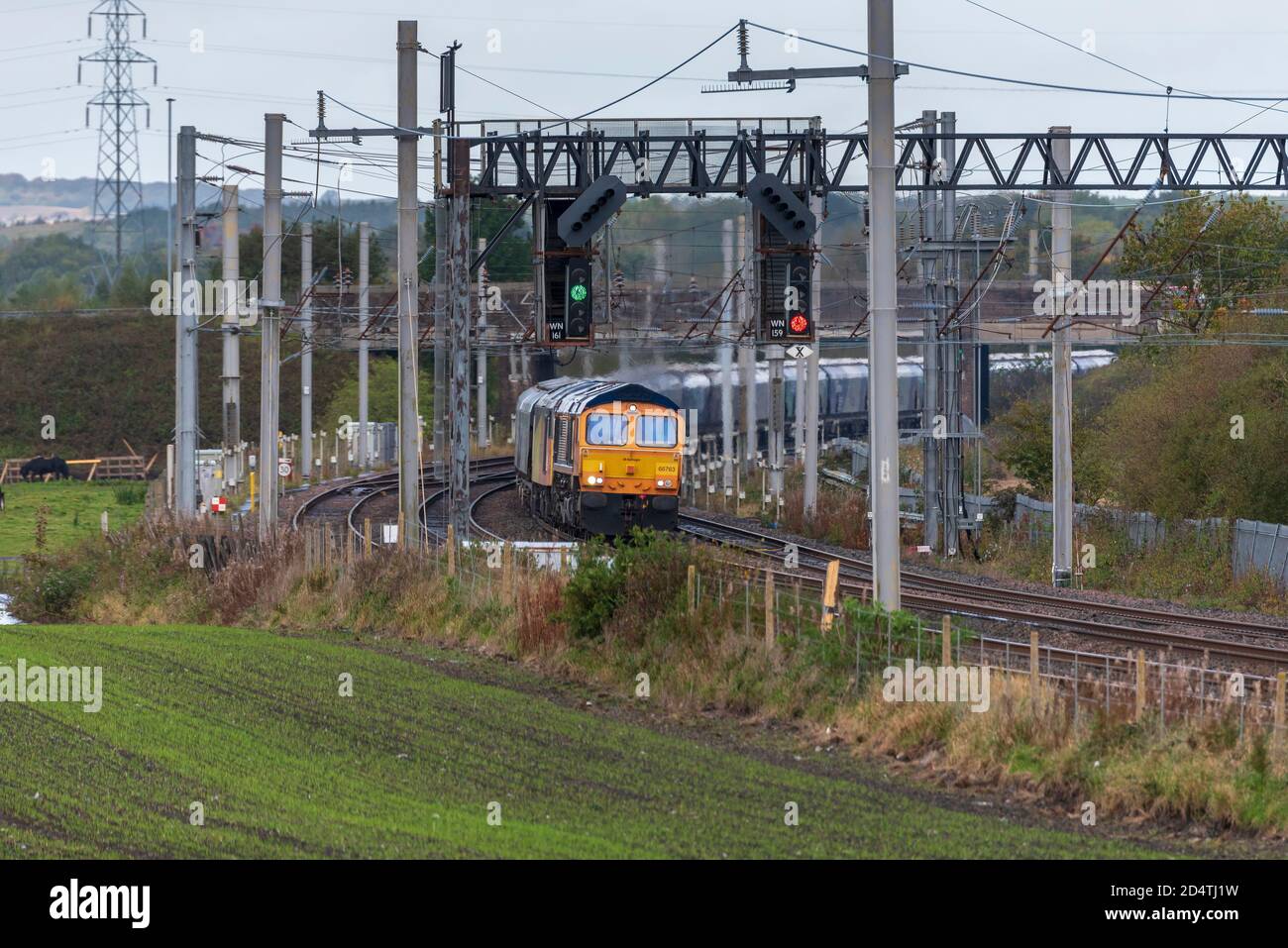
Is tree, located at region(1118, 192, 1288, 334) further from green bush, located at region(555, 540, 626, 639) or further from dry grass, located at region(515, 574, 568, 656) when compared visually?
green bush, located at region(555, 540, 626, 639)

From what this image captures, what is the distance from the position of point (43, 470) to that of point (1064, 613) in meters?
53.8

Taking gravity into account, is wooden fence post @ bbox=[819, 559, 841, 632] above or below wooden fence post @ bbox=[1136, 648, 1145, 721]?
above

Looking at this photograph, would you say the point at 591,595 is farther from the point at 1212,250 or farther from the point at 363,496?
the point at 1212,250

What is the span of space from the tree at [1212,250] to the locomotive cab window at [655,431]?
15.9 m

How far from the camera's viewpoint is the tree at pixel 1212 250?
158 feet

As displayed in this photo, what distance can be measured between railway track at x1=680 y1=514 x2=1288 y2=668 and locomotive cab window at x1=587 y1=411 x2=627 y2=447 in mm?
4100

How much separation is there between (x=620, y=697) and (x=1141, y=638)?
7.29 m

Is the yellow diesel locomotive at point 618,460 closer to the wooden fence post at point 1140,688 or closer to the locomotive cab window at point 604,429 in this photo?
the locomotive cab window at point 604,429

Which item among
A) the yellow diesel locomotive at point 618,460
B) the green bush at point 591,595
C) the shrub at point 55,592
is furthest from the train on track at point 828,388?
the green bush at point 591,595

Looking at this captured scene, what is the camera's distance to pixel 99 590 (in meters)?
33.8

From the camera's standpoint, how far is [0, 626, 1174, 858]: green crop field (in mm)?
12516

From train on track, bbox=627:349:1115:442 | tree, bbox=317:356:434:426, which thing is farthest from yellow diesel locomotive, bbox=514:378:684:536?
tree, bbox=317:356:434:426
